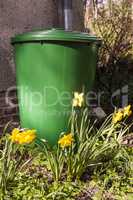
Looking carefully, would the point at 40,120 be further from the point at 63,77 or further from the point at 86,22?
the point at 86,22

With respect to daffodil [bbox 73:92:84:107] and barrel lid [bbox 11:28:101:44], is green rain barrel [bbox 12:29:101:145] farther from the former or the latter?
daffodil [bbox 73:92:84:107]

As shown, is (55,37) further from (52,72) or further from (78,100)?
(78,100)

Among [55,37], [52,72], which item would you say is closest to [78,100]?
[52,72]

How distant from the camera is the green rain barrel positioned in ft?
12.6

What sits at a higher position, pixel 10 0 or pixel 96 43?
pixel 10 0

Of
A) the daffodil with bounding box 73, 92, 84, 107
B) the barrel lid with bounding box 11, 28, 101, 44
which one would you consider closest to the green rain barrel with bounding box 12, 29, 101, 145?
the barrel lid with bounding box 11, 28, 101, 44

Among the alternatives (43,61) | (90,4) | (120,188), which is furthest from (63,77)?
(90,4)

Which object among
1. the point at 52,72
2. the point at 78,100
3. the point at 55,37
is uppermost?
the point at 55,37

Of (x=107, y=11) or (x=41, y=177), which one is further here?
(x=107, y=11)

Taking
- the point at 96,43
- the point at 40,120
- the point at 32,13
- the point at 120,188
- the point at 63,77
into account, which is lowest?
the point at 120,188

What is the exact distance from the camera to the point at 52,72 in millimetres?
3900

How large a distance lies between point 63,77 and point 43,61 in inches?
10.7

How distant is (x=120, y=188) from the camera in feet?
11.8

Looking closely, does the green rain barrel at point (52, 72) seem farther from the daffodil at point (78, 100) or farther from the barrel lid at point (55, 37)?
the daffodil at point (78, 100)
